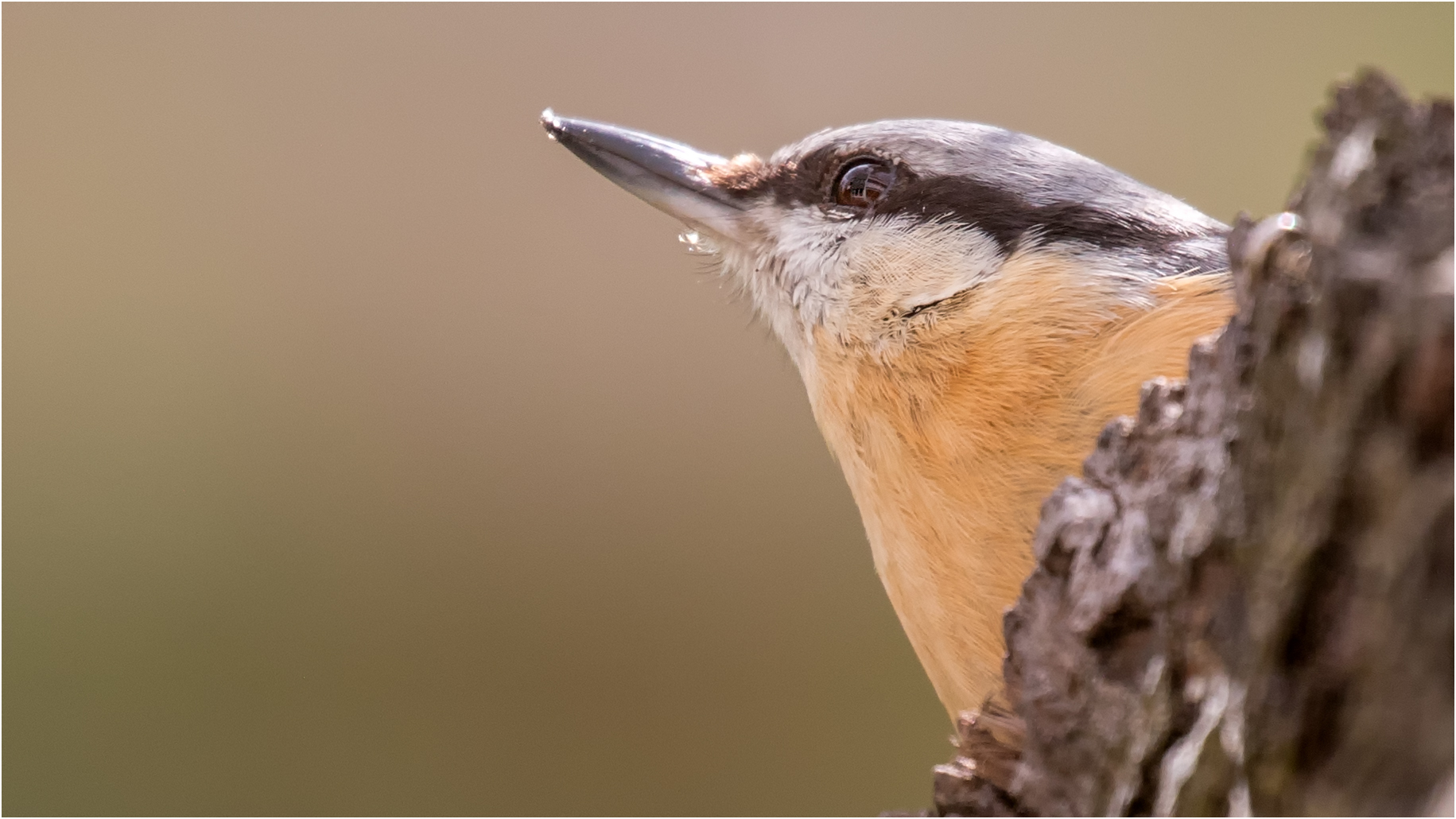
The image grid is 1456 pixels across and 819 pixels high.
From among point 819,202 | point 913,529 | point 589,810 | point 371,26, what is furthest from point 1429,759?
point 371,26

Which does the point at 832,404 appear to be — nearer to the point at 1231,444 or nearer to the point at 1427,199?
the point at 1231,444

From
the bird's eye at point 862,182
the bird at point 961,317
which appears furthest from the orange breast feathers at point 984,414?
the bird's eye at point 862,182

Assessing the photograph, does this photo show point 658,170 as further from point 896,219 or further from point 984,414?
point 984,414

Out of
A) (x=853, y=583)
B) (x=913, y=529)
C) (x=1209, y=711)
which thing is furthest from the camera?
(x=853, y=583)

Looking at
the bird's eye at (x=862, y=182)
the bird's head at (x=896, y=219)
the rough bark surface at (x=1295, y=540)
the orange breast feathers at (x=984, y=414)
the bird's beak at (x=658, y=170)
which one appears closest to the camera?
the rough bark surface at (x=1295, y=540)

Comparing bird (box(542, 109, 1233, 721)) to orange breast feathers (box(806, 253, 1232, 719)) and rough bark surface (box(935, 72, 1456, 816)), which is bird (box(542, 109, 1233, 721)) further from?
rough bark surface (box(935, 72, 1456, 816))

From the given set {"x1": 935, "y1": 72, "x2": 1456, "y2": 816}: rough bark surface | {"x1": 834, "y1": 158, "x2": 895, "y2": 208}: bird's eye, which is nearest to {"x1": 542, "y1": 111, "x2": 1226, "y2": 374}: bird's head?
{"x1": 834, "y1": 158, "x2": 895, "y2": 208}: bird's eye

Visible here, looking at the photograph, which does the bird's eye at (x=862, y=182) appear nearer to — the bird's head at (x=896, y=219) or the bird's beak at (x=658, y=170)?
the bird's head at (x=896, y=219)
